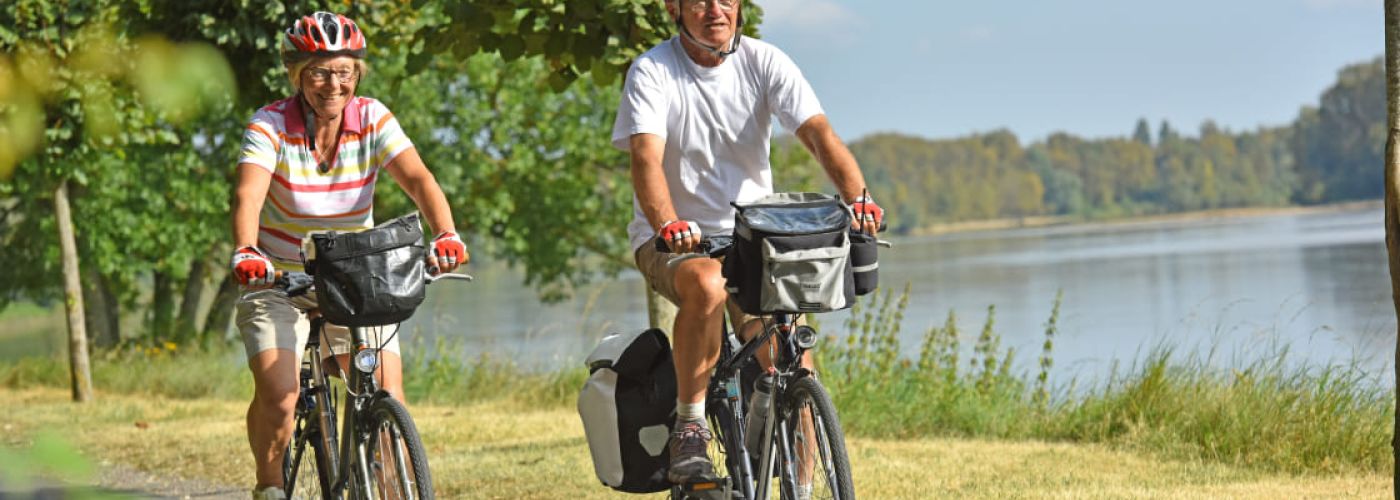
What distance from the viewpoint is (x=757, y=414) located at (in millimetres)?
4129

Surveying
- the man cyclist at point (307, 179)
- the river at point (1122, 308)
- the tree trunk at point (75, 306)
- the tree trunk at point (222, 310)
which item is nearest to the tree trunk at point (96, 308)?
the tree trunk at point (222, 310)

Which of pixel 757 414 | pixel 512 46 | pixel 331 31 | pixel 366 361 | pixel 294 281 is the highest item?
pixel 512 46

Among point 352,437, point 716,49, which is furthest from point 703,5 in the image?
point 352,437

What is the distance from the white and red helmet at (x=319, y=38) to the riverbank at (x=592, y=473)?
138 cm

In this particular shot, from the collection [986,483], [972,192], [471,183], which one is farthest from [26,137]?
[972,192]

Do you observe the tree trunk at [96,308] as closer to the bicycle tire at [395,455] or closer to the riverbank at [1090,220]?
the bicycle tire at [395,455]

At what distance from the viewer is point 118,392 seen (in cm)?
1479

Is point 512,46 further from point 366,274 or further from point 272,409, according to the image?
point 366,274

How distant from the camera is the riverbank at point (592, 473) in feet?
20.3

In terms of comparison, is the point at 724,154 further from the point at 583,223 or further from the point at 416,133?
the point at 583,223

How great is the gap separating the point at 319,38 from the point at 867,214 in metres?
1.57

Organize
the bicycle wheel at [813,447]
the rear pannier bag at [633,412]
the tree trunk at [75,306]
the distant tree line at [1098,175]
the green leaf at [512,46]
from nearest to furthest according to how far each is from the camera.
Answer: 1. the bicycle wheel at [813,447]
2. the rear pannier bag at [633,412]
3. the green leaf at [512,46]
4. the tree trunk at [75,306]
5. the distant tree line at [1098,175]

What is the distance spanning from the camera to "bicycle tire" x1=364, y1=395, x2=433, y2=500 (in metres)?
3.76

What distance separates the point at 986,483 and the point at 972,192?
144144 mm
